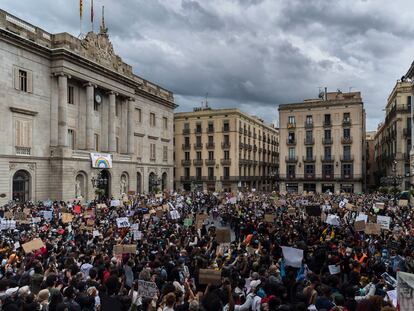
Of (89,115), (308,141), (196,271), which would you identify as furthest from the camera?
(308,141)

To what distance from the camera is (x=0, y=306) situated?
719 cm

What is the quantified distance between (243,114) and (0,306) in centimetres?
5828

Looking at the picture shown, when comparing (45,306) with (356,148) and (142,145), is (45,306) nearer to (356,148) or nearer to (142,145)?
(142,145)

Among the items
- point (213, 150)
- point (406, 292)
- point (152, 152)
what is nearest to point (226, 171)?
point (213, 150)

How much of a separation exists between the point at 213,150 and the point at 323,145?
17.8 meters

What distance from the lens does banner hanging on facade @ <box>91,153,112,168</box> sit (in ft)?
117

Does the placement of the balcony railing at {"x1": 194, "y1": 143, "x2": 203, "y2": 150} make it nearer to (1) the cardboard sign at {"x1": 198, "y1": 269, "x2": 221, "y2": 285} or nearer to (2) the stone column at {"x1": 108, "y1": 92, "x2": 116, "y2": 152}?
(2) the stone column at {"x1": 108, "y1": 92, "x2": 116, "y2": 152}

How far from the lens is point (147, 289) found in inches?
297

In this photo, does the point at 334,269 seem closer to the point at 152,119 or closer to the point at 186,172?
the point at 152,119

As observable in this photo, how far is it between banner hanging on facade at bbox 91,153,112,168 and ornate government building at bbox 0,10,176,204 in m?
0.12

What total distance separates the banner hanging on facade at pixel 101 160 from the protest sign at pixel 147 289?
2950 cm

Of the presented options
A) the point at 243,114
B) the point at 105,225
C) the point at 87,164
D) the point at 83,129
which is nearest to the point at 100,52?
the point at 83,129

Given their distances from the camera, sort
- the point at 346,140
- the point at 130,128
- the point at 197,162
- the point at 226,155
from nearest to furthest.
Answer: the point at 130,128 → the point at 346,140 → the point at 226,155 → the point at 197,162

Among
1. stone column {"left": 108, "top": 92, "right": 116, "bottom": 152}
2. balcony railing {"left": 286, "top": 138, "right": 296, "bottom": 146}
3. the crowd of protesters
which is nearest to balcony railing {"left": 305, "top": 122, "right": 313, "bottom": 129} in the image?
balcony railing {"left": 286, "top": 138, "right": 296, "bottom": 146}
